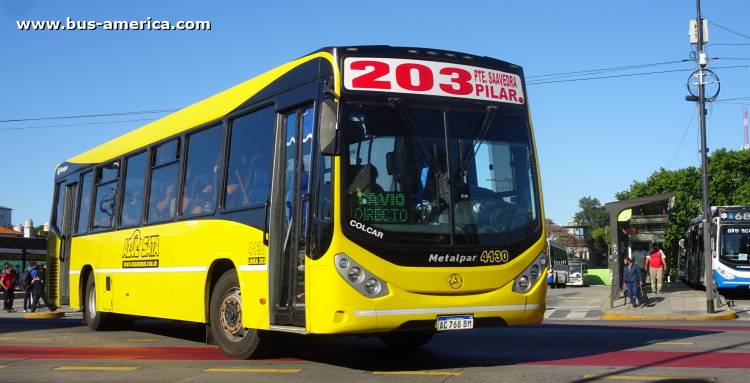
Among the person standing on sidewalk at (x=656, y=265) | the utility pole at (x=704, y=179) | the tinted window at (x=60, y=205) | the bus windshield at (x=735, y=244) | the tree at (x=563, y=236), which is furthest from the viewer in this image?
the tree at (x=563, y=236)

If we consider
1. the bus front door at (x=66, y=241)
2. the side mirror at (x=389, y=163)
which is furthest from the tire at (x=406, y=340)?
Result: the bus front door at (x=66, y=241)

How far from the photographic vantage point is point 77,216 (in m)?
17.1

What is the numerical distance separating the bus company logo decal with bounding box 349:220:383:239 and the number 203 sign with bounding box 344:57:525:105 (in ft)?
4.78

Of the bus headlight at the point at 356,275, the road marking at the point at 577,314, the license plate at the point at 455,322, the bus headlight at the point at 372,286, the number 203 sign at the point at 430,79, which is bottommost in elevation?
the road marking at the point at 577,314

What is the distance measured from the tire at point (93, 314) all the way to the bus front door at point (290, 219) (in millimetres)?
7725

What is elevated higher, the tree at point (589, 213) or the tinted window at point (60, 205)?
the tree at point (589, 213)

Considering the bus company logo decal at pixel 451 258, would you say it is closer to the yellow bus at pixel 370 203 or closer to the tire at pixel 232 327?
the yellow bus at pixel 370 203

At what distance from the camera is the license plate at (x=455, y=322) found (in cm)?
878

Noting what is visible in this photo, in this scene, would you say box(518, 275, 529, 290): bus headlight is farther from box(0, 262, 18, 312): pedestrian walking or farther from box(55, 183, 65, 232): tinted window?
box(0, 262, 18, 312): pedestrian walking

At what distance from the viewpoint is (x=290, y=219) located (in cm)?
920

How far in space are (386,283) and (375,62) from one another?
241 centimetres

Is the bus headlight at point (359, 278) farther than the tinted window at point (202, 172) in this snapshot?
No

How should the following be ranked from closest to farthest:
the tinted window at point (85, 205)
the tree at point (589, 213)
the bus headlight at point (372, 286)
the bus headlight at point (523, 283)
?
the bus headlight at point (372, 286), the bus headlight at point (523, 283), the tinted window at point (85, 205), the tree at point (589, 213)

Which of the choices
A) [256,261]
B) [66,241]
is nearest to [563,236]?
[66,241]
